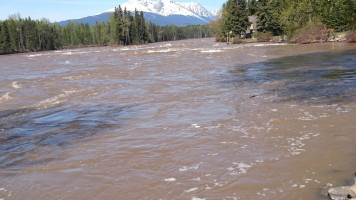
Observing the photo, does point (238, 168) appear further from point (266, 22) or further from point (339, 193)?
point (266, 22)

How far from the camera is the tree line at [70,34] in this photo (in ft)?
320

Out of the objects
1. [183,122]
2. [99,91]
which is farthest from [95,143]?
[99,91]

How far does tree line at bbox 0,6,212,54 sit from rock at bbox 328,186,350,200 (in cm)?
10254

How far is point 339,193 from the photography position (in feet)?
14.2

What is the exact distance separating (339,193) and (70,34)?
129885 millimetres

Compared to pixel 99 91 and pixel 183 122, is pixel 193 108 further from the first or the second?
pixel 99 91

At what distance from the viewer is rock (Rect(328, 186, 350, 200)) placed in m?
4.29

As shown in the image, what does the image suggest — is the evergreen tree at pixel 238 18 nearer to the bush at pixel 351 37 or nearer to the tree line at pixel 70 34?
the bush at pixel 351 37

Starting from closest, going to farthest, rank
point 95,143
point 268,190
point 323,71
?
point 268,190 < point 95,143 < point 323,71

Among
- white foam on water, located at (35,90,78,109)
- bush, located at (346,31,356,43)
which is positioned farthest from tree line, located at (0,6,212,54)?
white foam on water, located at (35,90,78,109)

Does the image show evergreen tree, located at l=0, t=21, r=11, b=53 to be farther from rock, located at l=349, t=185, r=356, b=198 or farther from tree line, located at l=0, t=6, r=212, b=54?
rock, located at l=349, t=185, r=356, b=198

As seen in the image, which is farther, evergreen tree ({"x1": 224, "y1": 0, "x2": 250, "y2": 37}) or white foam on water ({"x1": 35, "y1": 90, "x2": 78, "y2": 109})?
evergreen tree ({"x1": 224, "y1": 0, "x2": 250, "y2": 37})

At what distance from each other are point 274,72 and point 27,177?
1613 centimetres

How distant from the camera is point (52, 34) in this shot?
113m
